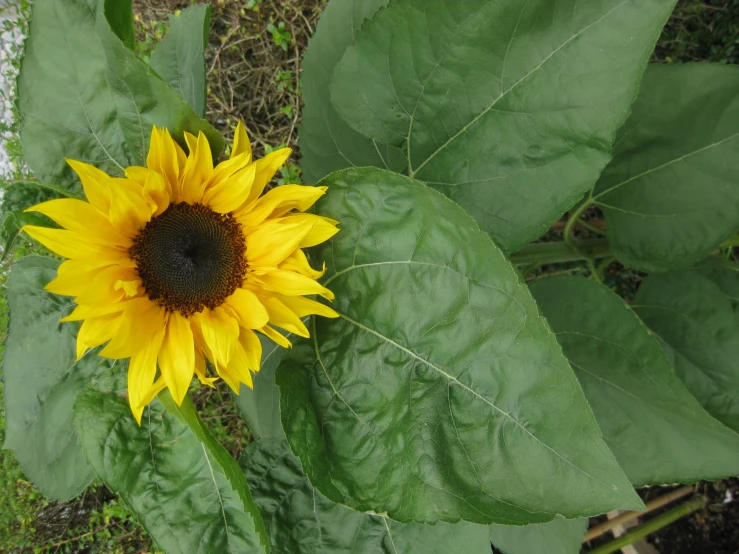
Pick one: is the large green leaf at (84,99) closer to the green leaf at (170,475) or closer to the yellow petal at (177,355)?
the yellow petal at (177,355)

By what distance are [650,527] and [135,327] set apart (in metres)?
1.49

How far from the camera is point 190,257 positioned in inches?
32.9

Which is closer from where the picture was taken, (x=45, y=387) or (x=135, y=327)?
(x=135, y=327)

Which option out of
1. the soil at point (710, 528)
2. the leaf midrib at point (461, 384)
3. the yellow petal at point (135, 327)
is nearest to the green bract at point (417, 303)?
the leaf midrib at point (461, 384)

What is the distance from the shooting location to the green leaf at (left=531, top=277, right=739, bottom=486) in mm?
1020

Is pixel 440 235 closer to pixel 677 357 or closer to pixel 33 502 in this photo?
pixel 677 357

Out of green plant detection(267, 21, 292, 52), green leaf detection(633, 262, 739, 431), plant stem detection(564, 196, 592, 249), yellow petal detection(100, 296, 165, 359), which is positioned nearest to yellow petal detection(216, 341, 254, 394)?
yellow petal detection(100, 296, 165, 359)

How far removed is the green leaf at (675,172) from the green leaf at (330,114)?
1.52 feet

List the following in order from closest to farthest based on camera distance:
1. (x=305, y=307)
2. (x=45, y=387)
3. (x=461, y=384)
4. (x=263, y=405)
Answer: (x=461, y=384)
(x=305, y=307)
(x=45, y=387)
(x=263, y=405)

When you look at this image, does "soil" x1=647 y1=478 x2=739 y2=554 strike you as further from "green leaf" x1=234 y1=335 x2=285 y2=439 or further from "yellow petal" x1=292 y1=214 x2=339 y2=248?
"yellow petal" x1=292 y1=214 x2=339 y2=248

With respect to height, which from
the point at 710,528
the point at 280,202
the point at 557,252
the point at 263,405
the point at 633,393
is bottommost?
the point at 710,528

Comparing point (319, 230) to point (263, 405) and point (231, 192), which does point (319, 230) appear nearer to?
point (231, 192)

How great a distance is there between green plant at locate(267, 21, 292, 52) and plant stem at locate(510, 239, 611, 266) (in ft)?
3.09

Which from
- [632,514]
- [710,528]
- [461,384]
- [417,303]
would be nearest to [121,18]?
[417,303]
